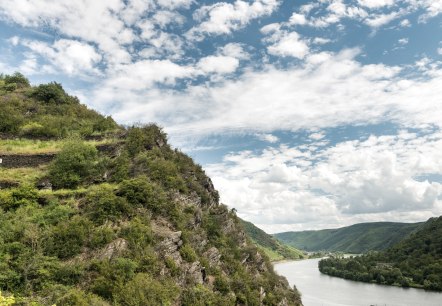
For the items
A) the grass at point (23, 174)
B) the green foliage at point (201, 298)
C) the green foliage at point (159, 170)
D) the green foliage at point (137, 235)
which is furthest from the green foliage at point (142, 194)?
the grass at point (23, 174)

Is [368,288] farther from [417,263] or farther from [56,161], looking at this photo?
[56,161]

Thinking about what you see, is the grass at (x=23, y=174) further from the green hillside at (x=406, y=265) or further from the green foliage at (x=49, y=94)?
the green hillside at (x=406, y=265)

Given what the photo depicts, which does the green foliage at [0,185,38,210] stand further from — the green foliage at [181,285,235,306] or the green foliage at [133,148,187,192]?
the green foliage at [181,285,235,306]

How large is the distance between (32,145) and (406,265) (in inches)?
6015

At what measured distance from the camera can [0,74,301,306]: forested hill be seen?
21787 millimetres

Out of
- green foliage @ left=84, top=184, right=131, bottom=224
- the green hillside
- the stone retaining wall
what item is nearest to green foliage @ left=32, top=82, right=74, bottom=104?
the stone retaining wall

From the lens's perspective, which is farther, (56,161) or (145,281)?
(56,161)

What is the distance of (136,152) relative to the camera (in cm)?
3962

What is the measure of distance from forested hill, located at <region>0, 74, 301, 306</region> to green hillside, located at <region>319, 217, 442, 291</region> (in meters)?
109

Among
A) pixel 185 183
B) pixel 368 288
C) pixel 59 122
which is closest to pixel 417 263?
pixel 368 288

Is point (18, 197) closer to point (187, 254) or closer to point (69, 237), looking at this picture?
point (69, 237)

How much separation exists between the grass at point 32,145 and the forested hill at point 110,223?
0.61 feet

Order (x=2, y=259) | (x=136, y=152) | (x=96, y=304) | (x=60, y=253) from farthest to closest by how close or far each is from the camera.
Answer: (x=136, y=152)
(x=60, y=253)
(x=2, y=259)
(x=96, y=304)

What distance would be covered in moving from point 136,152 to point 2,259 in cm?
1970
